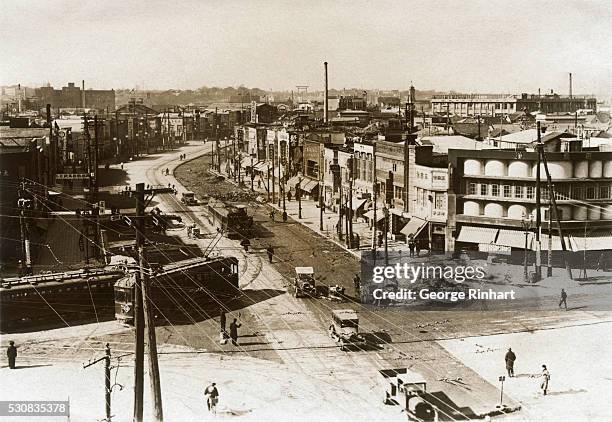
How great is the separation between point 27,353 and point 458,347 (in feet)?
53.1

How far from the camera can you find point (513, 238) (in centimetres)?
4075

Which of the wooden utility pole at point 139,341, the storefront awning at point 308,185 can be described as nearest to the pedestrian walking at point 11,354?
the wooden utility pole at point 139,341

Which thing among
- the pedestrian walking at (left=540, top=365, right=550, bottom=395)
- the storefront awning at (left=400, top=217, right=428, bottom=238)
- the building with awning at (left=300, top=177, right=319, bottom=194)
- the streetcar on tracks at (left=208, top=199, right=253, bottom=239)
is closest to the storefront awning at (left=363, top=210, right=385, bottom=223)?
the storefront awning at (left=400, top=217, right=428, bottom=238)

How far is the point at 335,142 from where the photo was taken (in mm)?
70312

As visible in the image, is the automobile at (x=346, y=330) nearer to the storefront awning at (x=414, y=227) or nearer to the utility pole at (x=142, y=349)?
the utility pole at (x=142, y=349)

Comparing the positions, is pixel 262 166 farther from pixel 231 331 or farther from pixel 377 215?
pixel 231 331

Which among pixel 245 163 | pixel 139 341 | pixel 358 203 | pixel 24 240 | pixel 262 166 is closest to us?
pixel 139 341

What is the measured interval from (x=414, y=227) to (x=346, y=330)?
1905 cm

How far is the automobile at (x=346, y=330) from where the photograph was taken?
27.8 m

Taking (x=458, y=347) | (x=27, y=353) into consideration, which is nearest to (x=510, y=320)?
(x=458, y=347)

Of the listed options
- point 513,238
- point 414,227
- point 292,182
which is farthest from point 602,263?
point 292,182

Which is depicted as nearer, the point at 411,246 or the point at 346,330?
the point at 346,330

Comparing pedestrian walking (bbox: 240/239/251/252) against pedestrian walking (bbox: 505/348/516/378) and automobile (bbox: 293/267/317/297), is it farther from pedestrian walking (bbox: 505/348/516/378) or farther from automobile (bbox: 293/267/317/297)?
pedestrian walking (bbox: 505/348/516/378)

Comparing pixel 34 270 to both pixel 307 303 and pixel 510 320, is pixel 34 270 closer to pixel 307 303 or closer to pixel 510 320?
pixel 307 303
